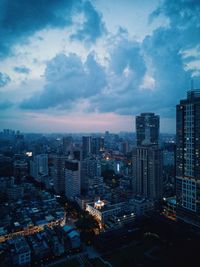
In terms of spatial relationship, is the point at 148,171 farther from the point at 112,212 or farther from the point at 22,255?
the point at 22,255

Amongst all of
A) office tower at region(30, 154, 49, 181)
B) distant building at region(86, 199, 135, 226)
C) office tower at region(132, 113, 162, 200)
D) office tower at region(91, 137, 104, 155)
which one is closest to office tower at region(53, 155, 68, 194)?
office tower at region(30, 154, 49, 181)

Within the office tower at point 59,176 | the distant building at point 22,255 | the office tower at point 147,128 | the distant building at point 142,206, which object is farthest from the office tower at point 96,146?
the distant building at point 22,255

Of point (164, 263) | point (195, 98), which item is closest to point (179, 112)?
point (195, 98)

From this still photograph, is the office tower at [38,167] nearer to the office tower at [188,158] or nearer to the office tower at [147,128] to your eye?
the office tower at [147,128]

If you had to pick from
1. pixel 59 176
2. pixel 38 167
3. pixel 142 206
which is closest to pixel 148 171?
pixel 142 206

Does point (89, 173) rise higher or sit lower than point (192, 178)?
lower

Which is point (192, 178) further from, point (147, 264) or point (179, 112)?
point (147, 264)

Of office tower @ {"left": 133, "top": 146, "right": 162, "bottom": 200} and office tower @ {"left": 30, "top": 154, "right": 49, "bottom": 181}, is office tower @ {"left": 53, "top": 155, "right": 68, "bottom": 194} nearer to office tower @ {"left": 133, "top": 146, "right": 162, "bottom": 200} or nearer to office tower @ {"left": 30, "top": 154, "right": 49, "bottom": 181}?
office tower @ {"left": 30, "top": 154, "right": 49, "bottom": 181}

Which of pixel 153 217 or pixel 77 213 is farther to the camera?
pixel 77 213
